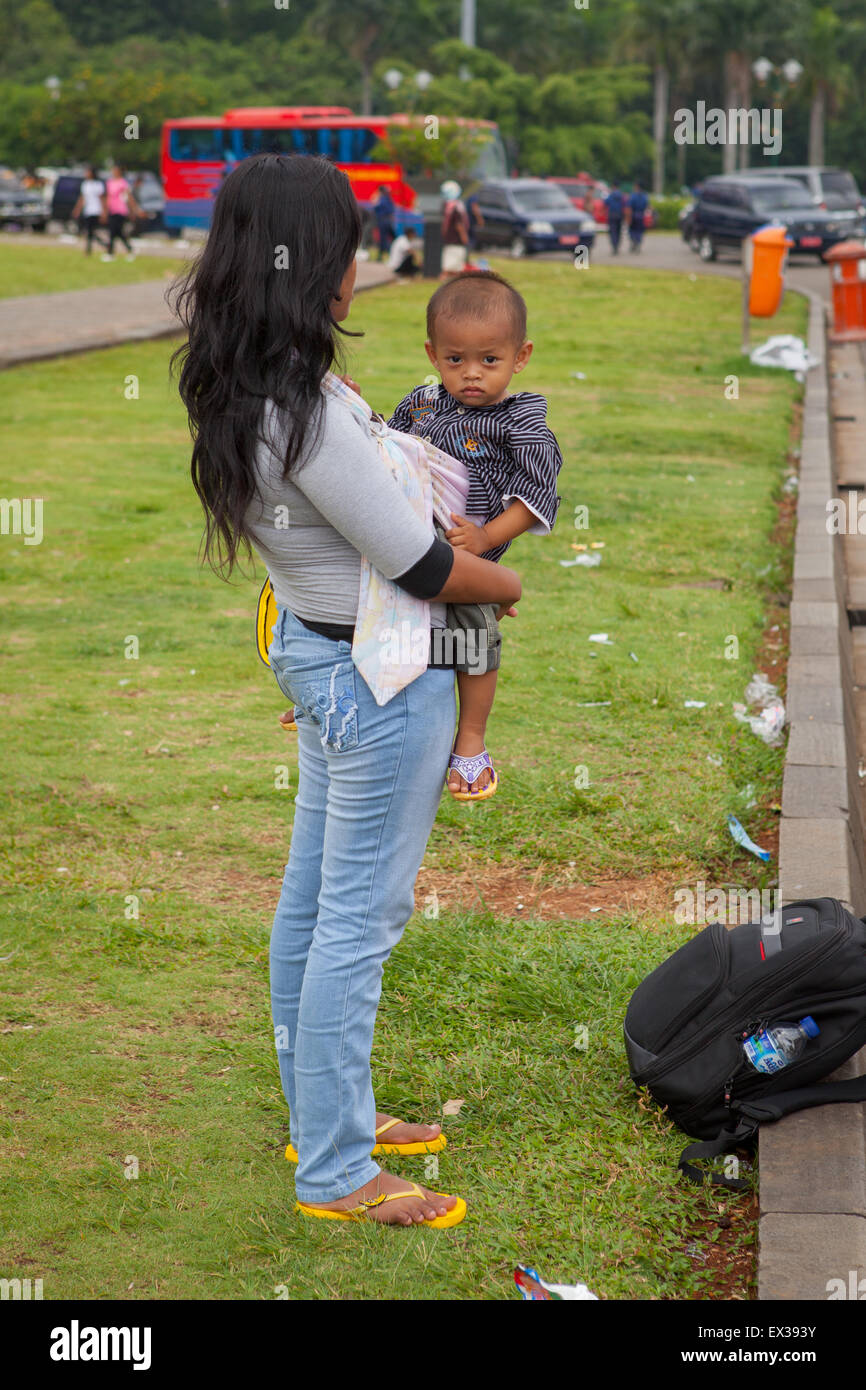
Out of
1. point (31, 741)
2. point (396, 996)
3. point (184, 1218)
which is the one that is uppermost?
point (31, 741)

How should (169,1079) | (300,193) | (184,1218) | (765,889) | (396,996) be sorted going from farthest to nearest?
(765,889) → (396,996) → (169,1079) → (184,1218) → (300,193)

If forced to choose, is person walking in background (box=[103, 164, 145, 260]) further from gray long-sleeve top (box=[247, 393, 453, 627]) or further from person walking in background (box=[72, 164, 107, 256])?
gray long-sleeve top (box=[247, 393, 453, 627])

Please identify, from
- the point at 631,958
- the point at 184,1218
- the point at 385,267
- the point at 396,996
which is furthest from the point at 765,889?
the point at 385,267

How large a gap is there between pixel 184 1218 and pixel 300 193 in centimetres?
188

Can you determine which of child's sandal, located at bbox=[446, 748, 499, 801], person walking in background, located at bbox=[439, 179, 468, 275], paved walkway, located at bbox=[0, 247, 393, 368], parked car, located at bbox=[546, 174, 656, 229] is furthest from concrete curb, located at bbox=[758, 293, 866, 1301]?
parked car, located at bbox=[546, 174, 656, 229]

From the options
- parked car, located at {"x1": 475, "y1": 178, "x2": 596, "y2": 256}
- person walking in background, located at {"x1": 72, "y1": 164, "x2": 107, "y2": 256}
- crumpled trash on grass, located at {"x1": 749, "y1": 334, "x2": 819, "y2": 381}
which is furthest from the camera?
parked car, located at {"x1": 475, "y1": 178, "x2": 596, "y2": 256}

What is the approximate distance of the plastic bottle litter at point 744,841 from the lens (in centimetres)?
444

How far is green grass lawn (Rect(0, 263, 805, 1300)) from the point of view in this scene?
2.83m

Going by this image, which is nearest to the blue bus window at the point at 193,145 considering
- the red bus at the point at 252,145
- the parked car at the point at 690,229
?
the red bus at the point at 252,145

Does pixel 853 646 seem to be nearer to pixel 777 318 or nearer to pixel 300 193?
pixel 300 193

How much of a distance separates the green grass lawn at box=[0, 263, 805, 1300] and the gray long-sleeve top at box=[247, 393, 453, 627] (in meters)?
1.19

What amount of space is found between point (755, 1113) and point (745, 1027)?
0.59ft

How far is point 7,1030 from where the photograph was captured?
357cm

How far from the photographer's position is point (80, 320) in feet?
60.3
